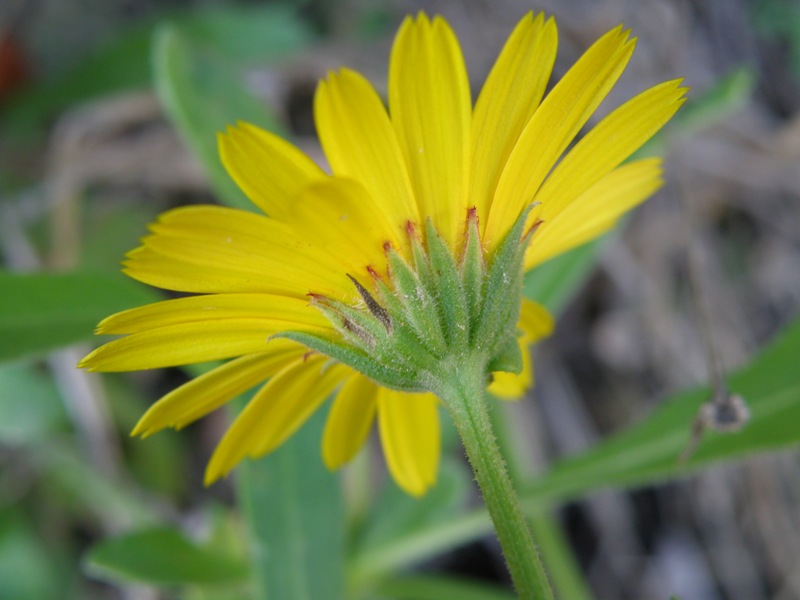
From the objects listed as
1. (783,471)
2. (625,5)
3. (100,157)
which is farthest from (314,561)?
(625,5)

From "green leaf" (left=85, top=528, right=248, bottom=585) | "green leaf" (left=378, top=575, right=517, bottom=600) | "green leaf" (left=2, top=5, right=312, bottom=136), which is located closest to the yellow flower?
"green leaf" (left=85, top=528, right=248, bottom=585)

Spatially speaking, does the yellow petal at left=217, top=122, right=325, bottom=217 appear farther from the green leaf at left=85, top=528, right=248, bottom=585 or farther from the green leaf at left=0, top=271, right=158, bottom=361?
the green leaf at left=85, top=528, right=248, bottom=585

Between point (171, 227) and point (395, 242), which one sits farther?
point (395, 242)

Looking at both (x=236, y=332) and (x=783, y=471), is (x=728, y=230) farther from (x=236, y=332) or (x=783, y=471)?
(x=236, y=332)

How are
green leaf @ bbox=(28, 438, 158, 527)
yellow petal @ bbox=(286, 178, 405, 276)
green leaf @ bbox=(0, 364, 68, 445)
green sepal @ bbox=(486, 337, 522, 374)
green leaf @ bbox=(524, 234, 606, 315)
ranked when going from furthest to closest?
green leaf @ bbox=(28, 438, 158, 527) < green leaf @ bbox=(0, 364, 68, 445) < green leaf @ bbox=(524, 234, 606, 315) < green sepal @ bbox=(486, 337, 522, 374) < yellow petal @ bbox=(286, 178, 405, 276)

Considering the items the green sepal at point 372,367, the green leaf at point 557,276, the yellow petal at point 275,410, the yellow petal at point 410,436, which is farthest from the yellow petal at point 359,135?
the green leaf at point 557,276

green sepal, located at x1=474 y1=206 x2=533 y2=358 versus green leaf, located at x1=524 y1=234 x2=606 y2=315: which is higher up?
green leaf, located at x1=524 y1=234 x2=606 y2=315

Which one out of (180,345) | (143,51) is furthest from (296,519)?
(143,51)
